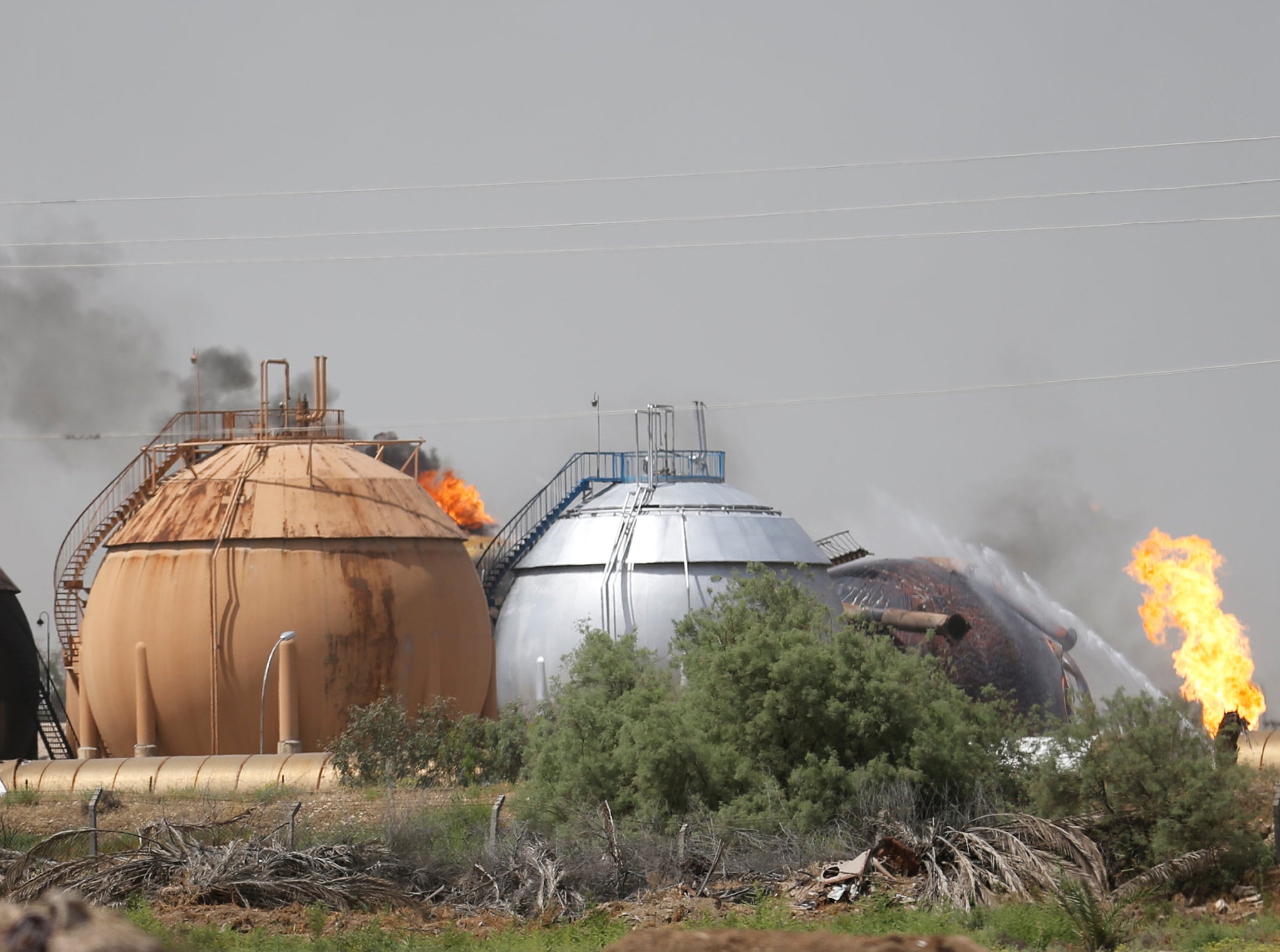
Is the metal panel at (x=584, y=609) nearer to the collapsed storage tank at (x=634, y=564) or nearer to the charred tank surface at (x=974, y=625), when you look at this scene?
the collapsed storage tank at (x=634, y=564)

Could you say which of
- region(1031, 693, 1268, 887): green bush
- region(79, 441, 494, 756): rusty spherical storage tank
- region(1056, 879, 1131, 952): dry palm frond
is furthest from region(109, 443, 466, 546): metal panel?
region(1056, 879, 1131, 952): dry palm frond

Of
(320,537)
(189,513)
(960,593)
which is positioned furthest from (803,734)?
(960,593)

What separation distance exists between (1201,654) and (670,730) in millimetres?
11028

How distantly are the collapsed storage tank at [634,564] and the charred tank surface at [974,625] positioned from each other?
516 centimetres

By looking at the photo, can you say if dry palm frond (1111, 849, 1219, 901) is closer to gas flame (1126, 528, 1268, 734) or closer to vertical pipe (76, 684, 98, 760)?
gas flame (1126, 528, 1268, 734)

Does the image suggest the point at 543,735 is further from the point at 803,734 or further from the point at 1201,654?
the point at 1201,654

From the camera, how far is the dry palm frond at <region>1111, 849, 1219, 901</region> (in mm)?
16281

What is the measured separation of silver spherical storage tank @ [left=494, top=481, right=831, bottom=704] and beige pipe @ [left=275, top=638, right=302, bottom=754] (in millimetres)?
7432

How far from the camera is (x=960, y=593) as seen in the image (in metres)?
46.1

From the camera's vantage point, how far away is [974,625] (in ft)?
148

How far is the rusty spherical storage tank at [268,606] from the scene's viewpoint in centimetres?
3155

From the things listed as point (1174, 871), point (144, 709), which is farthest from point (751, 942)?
point (144, 709)

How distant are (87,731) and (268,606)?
6.02 metres

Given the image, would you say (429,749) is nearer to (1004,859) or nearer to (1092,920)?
(1004,859)
